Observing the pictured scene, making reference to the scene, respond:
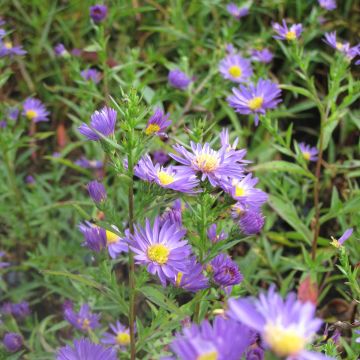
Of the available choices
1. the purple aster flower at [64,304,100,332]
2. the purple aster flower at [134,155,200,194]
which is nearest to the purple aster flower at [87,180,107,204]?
the purple aster flower at [134,155,200,194]

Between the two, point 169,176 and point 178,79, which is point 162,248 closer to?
point 169,176

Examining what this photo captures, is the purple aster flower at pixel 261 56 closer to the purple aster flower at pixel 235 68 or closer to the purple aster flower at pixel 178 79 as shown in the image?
Result: the purple aster flower at pixel 235 68

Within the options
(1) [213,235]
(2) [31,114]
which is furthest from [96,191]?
(2) [31,114]

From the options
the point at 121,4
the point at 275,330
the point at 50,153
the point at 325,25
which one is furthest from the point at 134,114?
the point at 325,25

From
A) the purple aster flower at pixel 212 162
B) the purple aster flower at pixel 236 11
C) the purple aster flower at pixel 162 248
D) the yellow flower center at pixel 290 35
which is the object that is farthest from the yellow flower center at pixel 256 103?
the purple aster flower at pixel 236 11

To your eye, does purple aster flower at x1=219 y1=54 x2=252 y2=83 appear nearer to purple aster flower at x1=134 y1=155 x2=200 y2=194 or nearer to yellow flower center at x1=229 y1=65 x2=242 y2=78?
yellow flower center at x1=229 y1=65 x2=242 y2=78

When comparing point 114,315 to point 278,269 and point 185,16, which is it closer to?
point 278,269
